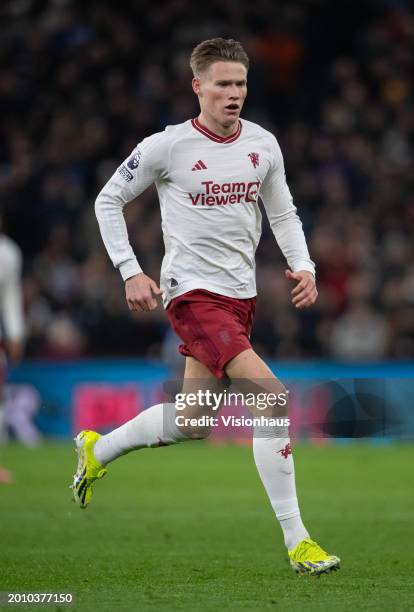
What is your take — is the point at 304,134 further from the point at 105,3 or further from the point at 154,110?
the point at 105,3

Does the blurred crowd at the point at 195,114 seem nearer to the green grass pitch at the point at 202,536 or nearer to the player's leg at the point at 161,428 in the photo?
the green grass pitch at the point at 202,536

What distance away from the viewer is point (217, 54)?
5.90 m

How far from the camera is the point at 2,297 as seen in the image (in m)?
11.1

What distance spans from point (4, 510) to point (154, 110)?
9876 millimetres

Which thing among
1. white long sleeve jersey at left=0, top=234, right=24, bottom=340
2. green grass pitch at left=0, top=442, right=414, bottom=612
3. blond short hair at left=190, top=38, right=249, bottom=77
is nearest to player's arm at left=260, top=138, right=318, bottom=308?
blond short hair at left=190, top=38, right=249, bottom=77

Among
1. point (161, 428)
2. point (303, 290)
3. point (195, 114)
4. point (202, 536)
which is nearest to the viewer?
point (303, 290)

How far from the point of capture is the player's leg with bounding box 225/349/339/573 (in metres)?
5.64

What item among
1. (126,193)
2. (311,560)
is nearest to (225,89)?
(126,193)

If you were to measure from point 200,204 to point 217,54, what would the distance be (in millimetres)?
700

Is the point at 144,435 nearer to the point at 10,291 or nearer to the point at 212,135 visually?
the point at 212,135

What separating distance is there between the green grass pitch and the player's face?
7.01ft

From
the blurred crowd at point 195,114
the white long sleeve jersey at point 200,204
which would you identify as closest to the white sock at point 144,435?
the white long sleeve jersey at point 200,204

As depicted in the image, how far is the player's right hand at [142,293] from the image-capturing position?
5711 millimetres

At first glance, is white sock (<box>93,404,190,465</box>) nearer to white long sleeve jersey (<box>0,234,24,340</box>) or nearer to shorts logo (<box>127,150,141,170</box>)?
shorts logo (<box>127,150,141,170</box>)
